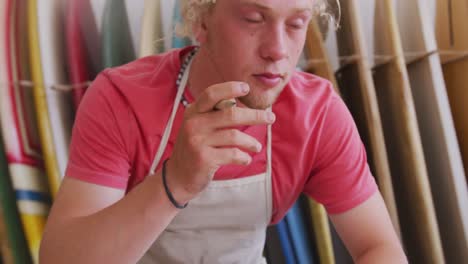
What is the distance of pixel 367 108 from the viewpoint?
1.10 meters

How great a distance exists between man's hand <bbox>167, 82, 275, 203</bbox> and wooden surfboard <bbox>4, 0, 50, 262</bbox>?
75cm

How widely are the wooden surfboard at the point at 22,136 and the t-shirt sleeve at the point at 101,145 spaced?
47cm

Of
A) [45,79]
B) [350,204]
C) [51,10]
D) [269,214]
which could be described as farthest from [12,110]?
[350,204]

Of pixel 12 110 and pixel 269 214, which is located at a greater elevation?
pixel 12 110

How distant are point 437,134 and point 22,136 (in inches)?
39.8

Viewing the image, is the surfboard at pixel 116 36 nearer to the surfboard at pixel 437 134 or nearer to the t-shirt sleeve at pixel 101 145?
the t-shirt sleeve at pixel 101 145

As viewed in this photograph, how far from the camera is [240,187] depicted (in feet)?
2.65

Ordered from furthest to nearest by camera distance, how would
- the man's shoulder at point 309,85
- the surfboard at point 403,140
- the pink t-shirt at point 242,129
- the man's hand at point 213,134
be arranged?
1. the surfboard at point 403,140
2. the man's shoulder at point 309,85
3. the pink t-shirt at point 242,129
4. the man's hand at point 213,134

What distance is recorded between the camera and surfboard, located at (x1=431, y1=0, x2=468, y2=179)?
3.81 feet

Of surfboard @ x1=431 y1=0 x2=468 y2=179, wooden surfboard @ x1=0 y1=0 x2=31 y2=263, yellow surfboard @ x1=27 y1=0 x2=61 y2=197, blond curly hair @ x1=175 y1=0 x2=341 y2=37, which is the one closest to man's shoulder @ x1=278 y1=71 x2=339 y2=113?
blond curly hair @ x1=175 y1=0 x2=341 y2=37

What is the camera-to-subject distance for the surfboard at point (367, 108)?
110cm

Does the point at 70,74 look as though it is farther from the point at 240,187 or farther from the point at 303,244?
the point at 303,244

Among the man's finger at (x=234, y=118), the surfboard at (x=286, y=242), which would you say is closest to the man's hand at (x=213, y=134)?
the man's finger at (x=234, y=118)

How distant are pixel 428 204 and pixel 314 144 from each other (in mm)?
455
